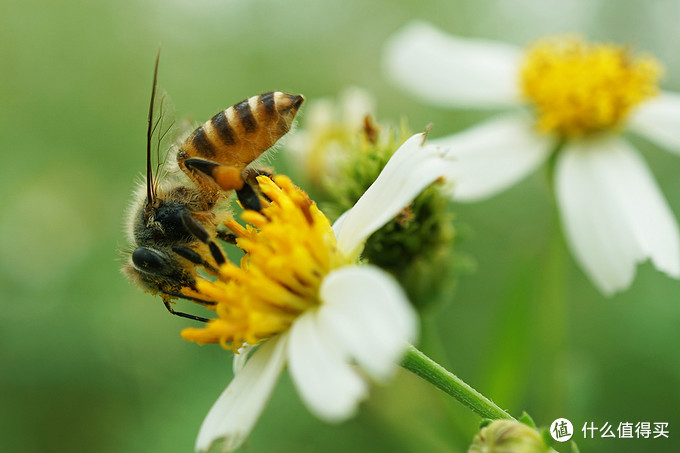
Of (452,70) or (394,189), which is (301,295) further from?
(452,70)

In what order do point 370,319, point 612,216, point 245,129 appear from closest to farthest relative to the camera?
point 370,319 < point 245,129 < point 612,216

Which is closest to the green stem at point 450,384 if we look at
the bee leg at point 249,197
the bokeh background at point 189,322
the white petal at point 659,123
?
the bee leg at point 249,197

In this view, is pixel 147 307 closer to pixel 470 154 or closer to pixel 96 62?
pixel 470 154

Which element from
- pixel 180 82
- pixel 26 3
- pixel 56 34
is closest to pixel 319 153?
pixel 180 82

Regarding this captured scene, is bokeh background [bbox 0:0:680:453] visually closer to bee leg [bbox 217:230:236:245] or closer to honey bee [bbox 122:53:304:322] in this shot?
honey bee [bbox 122:53:304:322]

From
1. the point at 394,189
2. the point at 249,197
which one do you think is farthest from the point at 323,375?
the point at 249,197

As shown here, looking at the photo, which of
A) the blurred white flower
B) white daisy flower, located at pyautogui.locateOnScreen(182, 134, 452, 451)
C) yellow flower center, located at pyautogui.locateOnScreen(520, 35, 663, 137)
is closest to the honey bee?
white daisy flower, located at pyautogui.locateOnScreen(182, 134, 452, 451)

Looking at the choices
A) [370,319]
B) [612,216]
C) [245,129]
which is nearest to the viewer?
[370,319]
